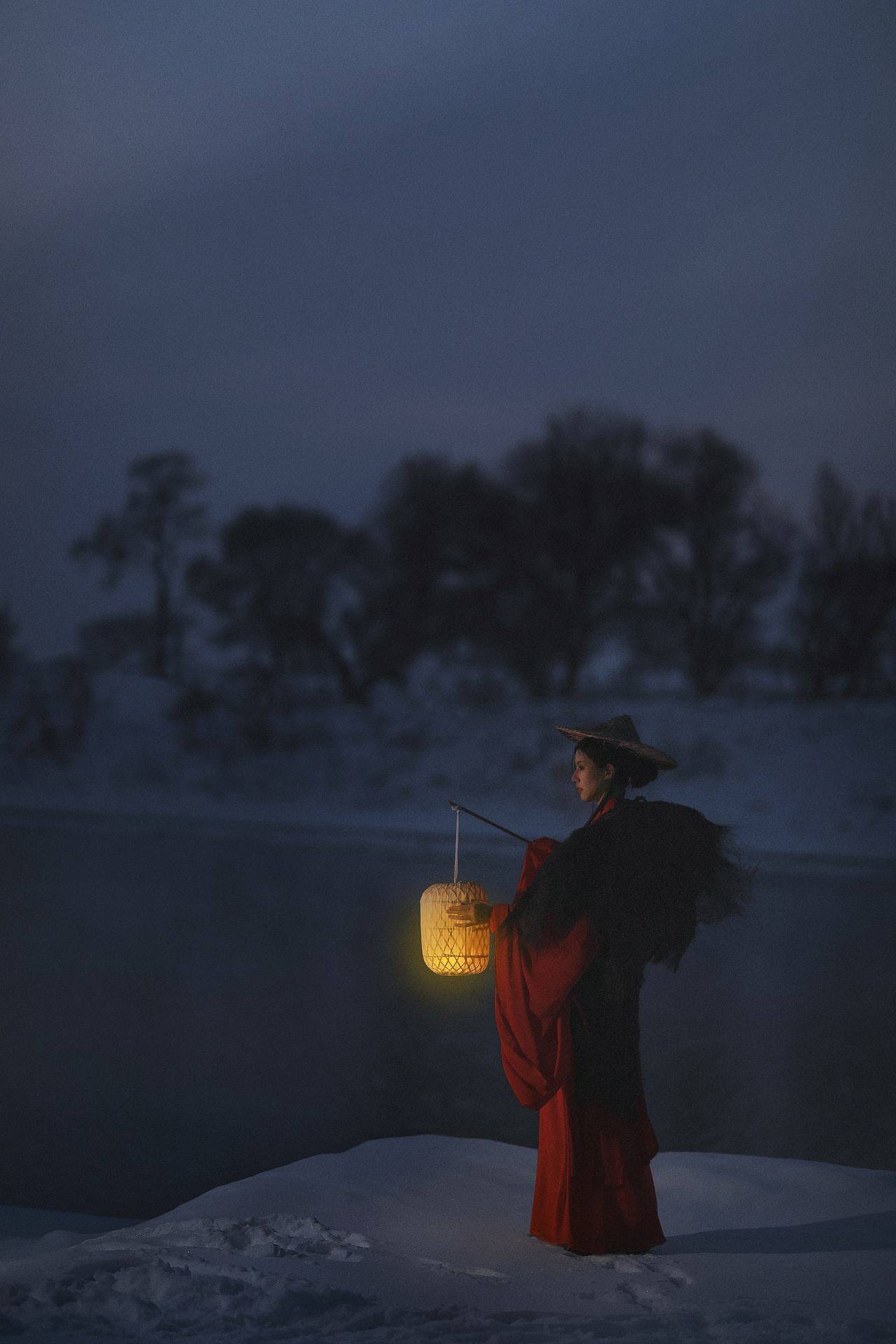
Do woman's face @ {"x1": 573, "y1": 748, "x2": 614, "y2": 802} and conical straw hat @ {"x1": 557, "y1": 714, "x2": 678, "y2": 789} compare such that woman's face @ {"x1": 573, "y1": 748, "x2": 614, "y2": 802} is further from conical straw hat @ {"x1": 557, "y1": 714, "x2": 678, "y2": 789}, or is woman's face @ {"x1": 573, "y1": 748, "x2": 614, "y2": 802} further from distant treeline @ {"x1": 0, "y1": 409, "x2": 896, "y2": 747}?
distant treeline @ {"x1": 0, "y1": 409, "x2": 896, "y2": 747}

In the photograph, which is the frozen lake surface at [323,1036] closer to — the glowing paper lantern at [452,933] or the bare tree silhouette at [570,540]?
the glowing paper lantern at [452,933]

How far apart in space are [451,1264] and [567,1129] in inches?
22.1

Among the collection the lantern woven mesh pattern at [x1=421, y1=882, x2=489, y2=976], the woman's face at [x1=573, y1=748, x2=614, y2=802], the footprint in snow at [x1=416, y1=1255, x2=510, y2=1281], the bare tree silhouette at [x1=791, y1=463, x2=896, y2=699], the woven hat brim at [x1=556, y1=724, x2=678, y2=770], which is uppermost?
the bare tree silhouette at [x1=791, y1=463, x2=896, y2=699]

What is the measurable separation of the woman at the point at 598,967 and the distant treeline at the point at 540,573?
27616mm

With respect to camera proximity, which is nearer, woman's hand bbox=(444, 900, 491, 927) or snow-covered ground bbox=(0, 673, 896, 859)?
woman's hand bbox=(444, 900, 491, 927)

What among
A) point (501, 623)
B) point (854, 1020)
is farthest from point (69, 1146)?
point (501, 623)

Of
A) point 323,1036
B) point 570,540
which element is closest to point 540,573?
point 570,540

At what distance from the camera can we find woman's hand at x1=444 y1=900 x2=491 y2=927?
4.16 meters

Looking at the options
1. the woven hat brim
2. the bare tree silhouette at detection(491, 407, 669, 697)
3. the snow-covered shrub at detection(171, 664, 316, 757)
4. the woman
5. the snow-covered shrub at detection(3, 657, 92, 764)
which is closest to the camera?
the woman

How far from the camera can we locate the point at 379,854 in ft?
63.0

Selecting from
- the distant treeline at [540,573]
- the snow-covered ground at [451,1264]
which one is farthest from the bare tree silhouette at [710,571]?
the snow-covered ground at [451,1264]

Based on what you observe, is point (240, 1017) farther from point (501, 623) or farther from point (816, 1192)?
point (501, 623)

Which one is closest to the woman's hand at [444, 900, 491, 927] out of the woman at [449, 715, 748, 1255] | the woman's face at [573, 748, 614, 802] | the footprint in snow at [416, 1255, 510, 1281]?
the woman at [449, 715, 748, 1255]

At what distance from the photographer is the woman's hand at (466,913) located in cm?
416
